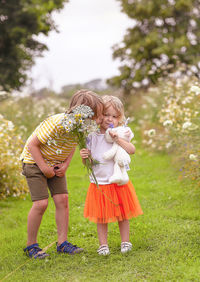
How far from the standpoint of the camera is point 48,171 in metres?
3.34

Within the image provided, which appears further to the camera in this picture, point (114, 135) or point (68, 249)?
point (68, 249)

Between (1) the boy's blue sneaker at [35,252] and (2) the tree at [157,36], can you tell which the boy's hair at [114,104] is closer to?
(1) the boy's blue sneaker at [35,252]

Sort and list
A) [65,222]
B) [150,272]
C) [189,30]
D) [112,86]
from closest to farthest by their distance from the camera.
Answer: [150,272] → [65,222] → [189,30] → [112,86]

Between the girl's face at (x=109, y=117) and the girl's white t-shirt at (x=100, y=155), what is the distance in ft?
0.33

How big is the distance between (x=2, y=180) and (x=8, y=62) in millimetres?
9112

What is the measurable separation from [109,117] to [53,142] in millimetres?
519

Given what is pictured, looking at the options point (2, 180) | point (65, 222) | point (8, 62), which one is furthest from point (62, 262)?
point (8, 62)

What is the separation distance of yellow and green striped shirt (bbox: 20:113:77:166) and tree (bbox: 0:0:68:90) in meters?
9.97

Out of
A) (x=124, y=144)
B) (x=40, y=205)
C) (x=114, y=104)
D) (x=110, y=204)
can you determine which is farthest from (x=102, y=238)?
(x=114, y=104)

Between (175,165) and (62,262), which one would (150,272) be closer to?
(62,262)

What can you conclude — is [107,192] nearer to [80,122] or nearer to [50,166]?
[50,166]

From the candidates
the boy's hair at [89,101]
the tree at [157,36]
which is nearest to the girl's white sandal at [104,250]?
the boy's hair at [89,101]

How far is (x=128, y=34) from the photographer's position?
65.5 ft

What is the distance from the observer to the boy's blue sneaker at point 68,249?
3456 mm
